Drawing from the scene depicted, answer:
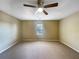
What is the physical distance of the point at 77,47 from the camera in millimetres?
5000

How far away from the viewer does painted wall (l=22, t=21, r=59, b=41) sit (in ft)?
30.0

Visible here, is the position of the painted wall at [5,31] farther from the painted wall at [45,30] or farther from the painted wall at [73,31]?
the painted wall at [73,31]

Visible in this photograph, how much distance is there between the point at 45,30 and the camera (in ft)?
30.3

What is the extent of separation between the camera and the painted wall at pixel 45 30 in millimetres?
9148

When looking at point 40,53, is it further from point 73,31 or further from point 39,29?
point 39,29

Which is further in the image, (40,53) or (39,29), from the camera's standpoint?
(39,29)

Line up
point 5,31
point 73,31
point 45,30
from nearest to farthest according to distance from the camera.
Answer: point 5,31 → point 73,31 → point 45,30

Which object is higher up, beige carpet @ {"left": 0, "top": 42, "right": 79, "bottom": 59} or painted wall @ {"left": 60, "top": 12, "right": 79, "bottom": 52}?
painted wall @ {"left": 60, "top": 12, "right": 79, "bottom": 52}

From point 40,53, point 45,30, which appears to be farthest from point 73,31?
point 45,30

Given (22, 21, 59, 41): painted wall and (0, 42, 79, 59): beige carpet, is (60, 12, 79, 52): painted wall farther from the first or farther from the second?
(22, 21, 59, 41): painted wall

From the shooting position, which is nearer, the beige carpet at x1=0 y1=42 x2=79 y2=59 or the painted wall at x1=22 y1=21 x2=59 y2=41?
the beige carpet at x1=0 y1=42 x2=79 y2=59

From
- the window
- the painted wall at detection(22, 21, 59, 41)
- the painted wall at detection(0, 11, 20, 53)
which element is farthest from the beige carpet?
the window

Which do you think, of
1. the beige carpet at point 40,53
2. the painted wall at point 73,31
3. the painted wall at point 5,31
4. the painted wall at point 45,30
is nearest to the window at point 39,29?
the painted wall at point 45,30

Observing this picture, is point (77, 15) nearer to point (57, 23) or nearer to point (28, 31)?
point (57, 23)
